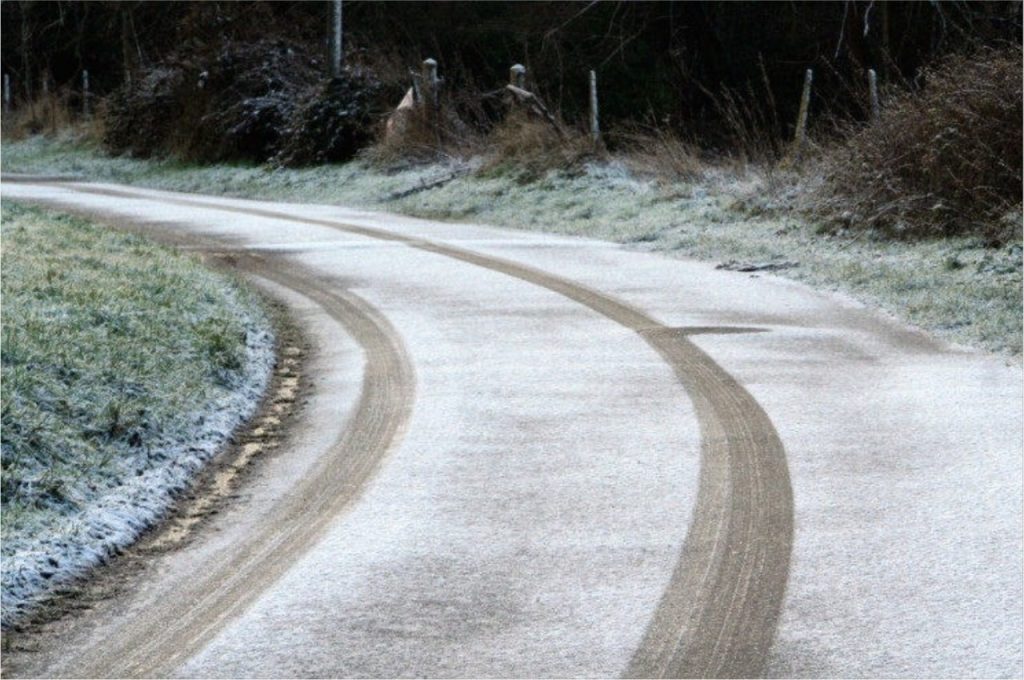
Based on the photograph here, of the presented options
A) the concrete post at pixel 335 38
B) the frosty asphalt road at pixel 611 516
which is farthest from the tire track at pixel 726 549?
the concrete post at pixel 335 38

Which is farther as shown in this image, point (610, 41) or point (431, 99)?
point (610, 41)

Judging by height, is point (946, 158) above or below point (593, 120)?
below

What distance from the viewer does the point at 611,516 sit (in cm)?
592

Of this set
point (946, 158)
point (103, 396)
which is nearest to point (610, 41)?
point (946, 158)

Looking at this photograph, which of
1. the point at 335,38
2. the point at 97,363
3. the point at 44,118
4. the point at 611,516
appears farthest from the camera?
the point at 44,118

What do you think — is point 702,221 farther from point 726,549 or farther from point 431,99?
point 726,549

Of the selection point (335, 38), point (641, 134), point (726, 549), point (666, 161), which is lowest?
point (726, 549)

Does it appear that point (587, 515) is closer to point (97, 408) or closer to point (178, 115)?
point (97, 408)

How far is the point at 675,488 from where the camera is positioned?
6305 mm

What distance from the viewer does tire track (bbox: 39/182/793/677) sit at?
14.9 ft

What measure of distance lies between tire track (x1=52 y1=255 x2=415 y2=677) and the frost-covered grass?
4073 mm

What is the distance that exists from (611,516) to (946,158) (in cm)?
927

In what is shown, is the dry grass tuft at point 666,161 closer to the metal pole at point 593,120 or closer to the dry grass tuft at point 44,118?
the metal pole at point 593,120

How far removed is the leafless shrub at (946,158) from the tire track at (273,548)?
6.72 meters
